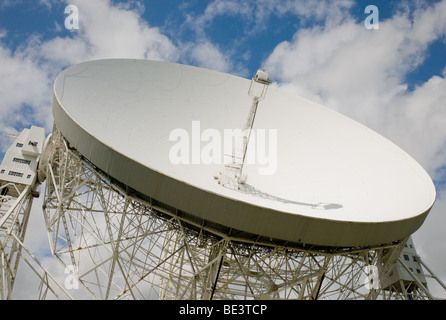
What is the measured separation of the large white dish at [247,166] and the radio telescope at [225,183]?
0.19 ft

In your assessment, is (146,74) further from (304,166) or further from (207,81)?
(304,166)

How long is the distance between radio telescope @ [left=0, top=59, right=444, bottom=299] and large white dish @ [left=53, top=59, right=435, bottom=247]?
6 centimetres

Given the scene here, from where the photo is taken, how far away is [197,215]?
530 inches

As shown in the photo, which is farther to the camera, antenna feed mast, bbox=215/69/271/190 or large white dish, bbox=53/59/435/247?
antenna feed mast, bbox=215/69/271/190

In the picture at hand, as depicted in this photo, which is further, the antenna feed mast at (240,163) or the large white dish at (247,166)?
the antenna feed mast at (240,163)

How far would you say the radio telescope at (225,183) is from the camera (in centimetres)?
1381

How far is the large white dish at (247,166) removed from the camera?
43.9ft

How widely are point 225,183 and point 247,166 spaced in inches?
108

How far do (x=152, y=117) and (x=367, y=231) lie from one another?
10.7m

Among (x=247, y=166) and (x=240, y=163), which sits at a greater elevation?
(x=247, y=166)

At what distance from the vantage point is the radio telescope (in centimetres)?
1381

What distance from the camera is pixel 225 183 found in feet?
57.7
